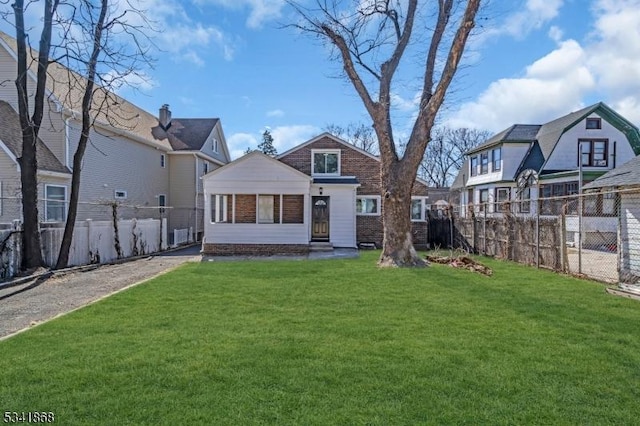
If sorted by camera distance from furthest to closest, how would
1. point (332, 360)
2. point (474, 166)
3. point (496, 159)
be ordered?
point (474, 166) < point (496, 159) < point (332, 360)

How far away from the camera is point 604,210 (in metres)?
20.9

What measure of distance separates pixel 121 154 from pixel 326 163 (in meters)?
9.93

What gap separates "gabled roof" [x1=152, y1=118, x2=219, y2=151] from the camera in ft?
85.4

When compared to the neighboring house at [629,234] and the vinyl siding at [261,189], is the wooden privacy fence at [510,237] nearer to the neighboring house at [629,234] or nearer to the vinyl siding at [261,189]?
the neighboring house at [629,234]

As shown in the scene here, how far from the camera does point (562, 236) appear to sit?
37.2 feet

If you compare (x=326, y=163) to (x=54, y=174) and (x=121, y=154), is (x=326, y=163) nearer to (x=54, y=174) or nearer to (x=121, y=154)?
(x=121, y=154)

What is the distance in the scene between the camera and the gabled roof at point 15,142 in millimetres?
14766

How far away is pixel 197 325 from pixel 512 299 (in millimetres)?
5582

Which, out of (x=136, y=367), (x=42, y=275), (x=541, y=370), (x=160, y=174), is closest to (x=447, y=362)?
(x=541, y=370)

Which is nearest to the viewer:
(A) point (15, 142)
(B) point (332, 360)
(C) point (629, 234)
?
(B) point (332, 360)

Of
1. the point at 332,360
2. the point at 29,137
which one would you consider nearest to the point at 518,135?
the point at 29,137

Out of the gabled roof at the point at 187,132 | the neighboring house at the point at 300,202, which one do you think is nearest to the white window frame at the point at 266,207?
the neighboring house at the point at 300,202

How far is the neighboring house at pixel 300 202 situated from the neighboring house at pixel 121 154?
339cm

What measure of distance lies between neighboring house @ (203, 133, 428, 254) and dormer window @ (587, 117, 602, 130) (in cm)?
1328
